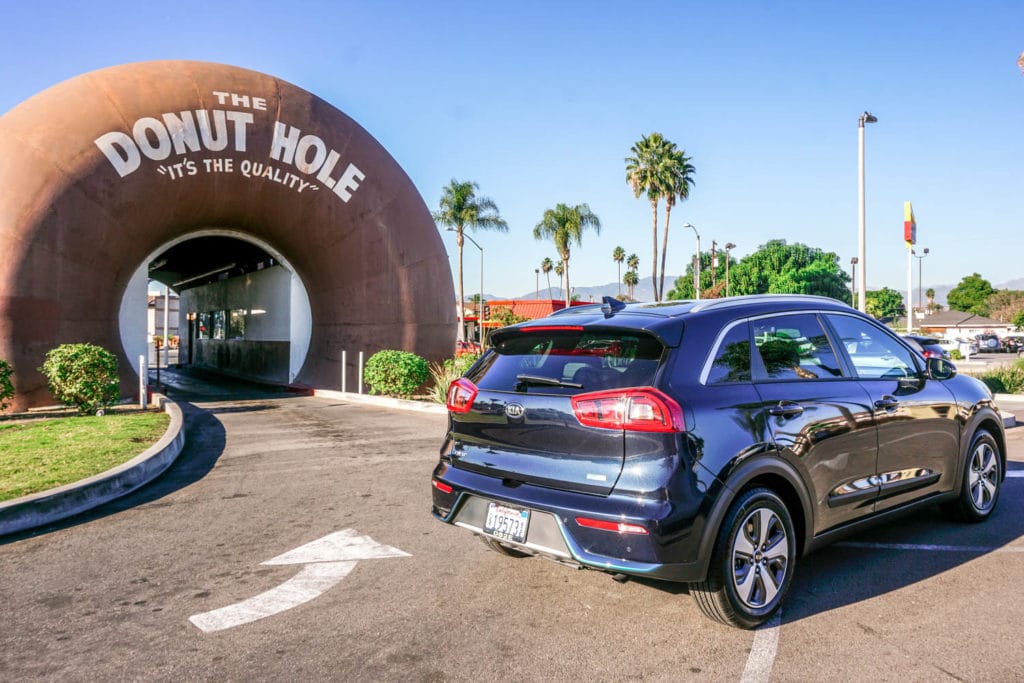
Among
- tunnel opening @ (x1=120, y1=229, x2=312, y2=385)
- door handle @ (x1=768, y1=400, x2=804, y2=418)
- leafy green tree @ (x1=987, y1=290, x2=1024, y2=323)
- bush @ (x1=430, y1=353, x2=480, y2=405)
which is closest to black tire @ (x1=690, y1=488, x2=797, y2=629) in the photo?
door handle @ (x1=768, y1=400, x2=804, y2=418)

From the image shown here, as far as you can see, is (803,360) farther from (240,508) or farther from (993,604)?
(240,508)

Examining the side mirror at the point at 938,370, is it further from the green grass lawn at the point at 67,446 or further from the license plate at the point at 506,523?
the green grass lawn at the point at 67,446

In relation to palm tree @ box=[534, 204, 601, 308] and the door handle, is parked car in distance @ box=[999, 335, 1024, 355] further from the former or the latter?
the door handle

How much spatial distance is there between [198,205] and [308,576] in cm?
1434

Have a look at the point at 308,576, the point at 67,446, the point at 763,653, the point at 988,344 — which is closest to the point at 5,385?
the point at 67,446

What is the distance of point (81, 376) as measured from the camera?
1285 centimetres

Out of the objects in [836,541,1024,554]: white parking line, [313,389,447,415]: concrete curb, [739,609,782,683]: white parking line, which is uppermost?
[313,389,447,415]: concrete curb

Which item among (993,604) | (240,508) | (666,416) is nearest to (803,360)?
(666,416)

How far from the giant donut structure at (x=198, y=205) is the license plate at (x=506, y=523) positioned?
1355cm

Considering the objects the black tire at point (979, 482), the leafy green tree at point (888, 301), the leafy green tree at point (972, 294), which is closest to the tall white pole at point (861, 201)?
the black tire at point (979, 482)

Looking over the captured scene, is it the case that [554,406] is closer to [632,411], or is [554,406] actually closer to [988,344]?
[632,411]

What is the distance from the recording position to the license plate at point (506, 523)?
3.75 metres

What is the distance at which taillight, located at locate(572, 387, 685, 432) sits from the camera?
3469mm

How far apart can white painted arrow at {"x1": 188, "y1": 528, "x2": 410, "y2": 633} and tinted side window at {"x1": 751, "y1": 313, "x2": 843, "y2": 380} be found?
2818 millimetres
